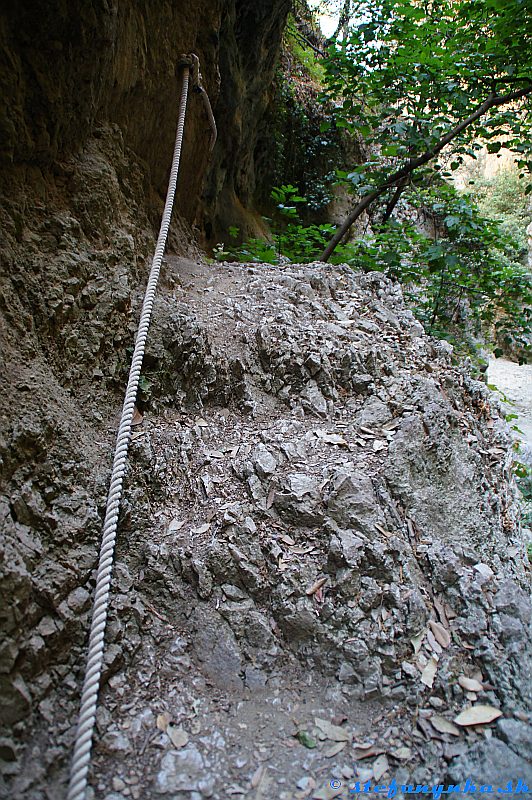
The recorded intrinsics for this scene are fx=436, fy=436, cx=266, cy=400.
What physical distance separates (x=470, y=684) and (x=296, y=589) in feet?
2.25

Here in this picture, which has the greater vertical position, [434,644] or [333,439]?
[333,439]

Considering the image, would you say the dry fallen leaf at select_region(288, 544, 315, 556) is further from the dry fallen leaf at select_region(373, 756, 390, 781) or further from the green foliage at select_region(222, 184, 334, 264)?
the green foliage at select_region(222, 184, 334, 264)

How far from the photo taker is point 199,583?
5.67 ft

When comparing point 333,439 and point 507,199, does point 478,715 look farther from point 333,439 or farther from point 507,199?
point 507,199

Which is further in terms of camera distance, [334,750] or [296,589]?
[296,589]

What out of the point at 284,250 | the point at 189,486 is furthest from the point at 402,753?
the point at 284,250

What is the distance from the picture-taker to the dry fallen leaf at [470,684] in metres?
1.54

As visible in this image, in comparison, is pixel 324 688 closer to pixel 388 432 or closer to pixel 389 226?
pixel 388 432

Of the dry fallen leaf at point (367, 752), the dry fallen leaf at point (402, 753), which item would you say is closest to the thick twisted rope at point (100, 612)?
the dry fallen leaf at point (367, 752)

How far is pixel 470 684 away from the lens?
155 centimetres

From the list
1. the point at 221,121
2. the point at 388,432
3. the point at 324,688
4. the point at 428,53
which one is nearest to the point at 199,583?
the point at 324,688

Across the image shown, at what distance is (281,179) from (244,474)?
6.13 meters

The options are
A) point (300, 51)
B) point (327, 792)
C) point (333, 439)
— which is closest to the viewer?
point (327, 792)

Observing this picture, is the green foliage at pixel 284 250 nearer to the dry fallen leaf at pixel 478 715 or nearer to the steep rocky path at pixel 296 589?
the steep rocky path at pixel 296 589
